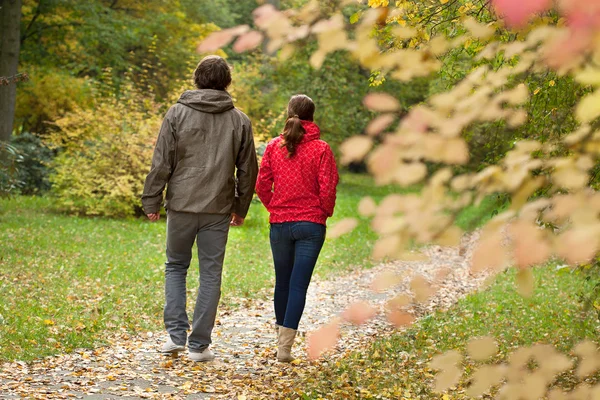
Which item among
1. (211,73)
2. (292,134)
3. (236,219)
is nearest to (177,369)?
(236,219)

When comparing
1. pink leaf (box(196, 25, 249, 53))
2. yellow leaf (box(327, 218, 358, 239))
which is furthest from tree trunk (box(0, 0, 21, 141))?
yellow leaf (box(327, 218, 358, 239))

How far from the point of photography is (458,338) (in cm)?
764

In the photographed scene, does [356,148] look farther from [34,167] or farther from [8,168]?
[34,167]

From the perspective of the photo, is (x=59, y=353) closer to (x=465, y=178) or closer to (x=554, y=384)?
(x=554, y=384)

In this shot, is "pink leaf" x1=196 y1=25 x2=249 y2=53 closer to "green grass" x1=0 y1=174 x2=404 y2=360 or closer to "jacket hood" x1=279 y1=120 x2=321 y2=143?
"jacket hood" x1=279 y1=120 x2=321 y2=143

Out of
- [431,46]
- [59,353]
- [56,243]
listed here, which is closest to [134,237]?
[56,243]

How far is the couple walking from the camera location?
5.86 meters

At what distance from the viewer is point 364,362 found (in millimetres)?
6379

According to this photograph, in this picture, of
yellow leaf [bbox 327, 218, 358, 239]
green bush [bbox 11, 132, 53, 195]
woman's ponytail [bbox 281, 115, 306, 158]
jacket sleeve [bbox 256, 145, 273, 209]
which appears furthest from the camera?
green bush [bbox 11, 132, 53, 195]

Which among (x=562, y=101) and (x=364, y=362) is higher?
(x=562, y=101)

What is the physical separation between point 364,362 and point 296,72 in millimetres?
25201

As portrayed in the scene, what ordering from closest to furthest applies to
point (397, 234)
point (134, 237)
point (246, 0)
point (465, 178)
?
point (397, 234), point (465, 178), point (134, 237), point (246, 0)

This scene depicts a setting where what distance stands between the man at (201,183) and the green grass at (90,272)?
1174 millimetres

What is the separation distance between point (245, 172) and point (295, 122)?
0.55m
